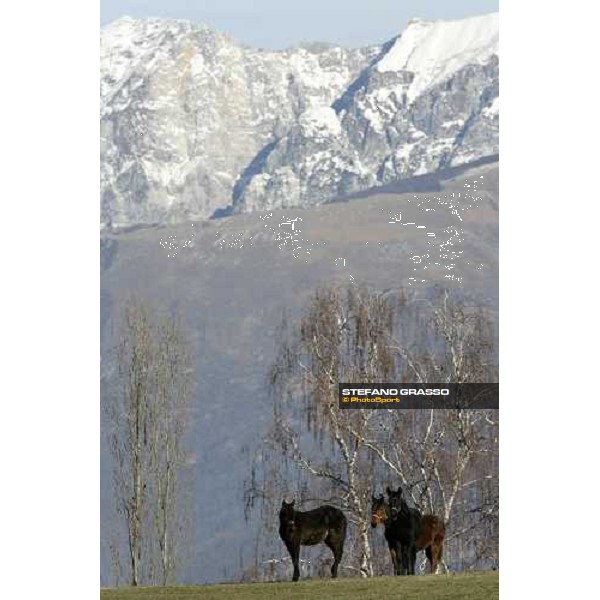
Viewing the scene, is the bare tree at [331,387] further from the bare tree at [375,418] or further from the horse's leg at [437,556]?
the horse's leg at [437,556]

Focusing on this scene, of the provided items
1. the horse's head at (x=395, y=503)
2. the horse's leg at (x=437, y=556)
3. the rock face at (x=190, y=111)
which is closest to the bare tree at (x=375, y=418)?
the horse's leg at (x=437, y=556)

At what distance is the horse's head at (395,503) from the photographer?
584 inches

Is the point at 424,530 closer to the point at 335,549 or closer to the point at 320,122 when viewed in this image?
the point at 335,549

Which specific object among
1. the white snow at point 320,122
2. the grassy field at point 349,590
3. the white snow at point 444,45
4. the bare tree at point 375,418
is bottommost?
the grassy field at point 349,590

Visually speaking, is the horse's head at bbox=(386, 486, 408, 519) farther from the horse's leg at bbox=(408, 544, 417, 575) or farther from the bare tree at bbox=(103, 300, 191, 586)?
the bare tree at bbox=(103, 300, 191, 586)

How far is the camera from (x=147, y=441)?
1638 centimetres

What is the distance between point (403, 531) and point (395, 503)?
0.19m

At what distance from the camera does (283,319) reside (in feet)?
51.6

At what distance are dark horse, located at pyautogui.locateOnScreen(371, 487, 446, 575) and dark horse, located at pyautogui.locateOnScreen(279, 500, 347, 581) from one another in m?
0.31

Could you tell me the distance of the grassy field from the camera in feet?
45.5

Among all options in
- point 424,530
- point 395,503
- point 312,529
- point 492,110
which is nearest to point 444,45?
point 492,110

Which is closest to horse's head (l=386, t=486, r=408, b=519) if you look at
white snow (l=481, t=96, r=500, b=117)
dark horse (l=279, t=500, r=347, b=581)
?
dark horse (l=279, t=500, r=347, b=581)

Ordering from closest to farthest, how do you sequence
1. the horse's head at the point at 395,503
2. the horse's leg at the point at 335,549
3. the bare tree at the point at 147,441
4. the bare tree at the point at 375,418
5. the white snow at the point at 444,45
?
the horse's head at the point at 395,503 → the horse's leg at the point at 335,549 → the white snow at the point at 444,45 → the bare tree at the point at 375,418 → the bare tree at the point at 147,441

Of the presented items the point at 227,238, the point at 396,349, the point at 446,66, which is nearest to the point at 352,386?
the point at 396,349
